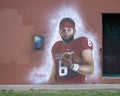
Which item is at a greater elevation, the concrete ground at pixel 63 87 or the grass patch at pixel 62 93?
the concrete ground at pixel 63 87

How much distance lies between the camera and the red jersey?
51.6 feet

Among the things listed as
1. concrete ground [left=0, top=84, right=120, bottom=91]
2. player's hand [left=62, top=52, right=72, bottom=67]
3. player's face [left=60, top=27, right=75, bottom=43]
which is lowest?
concrete ground [left=0, top=84, right=120, bottom=91]

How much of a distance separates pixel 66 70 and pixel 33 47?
141cm

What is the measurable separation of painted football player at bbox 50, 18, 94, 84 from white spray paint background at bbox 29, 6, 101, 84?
0.13m

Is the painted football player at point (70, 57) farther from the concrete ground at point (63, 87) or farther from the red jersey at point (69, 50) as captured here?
the concrete ground at point (63, 87)

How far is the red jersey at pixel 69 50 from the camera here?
51.6ft

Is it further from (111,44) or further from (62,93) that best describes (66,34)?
(62,93)

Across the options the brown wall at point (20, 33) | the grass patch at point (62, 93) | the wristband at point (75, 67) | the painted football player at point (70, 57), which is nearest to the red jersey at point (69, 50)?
the painted football player at point (70, 57)

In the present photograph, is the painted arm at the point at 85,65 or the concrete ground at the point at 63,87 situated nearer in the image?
Answer: the concrete ground at the point at 63,87

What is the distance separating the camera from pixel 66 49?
1582cm

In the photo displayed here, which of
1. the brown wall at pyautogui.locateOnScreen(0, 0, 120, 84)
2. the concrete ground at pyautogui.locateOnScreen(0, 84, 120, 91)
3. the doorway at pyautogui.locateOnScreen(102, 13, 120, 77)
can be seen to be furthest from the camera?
the doorway at pyautogui.locateOnScreen(102, 13, 120, 77)

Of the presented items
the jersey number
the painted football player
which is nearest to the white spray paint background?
the painted football player

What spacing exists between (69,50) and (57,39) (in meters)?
0.58

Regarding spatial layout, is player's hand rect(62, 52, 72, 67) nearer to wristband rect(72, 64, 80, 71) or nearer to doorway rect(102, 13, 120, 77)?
wristband rect(72, 64, 80, 71)
